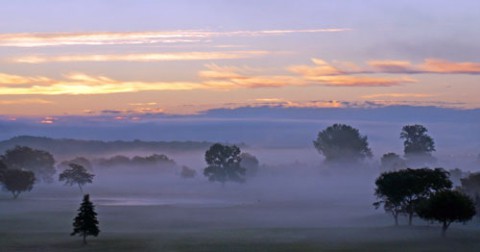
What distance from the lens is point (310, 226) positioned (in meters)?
115

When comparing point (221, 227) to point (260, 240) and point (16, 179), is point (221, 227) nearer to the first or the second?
point (260, 240)

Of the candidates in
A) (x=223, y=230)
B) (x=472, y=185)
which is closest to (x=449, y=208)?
(x=223, y=230)

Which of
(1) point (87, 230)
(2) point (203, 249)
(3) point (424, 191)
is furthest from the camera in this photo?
(3) point (424, 191)

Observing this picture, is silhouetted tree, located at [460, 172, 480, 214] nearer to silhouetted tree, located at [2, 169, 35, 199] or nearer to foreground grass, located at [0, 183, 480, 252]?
foreground grass, located at [0, 183, 480, 252]

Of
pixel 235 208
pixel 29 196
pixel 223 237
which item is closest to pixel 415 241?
pixel 223 237

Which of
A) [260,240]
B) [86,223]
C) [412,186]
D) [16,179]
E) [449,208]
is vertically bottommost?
[260,240]

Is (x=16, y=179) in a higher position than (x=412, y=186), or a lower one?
higher

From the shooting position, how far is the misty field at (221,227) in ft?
281

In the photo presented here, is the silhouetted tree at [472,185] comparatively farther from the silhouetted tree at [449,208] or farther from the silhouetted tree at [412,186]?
the silhouetted tree at [449,208]

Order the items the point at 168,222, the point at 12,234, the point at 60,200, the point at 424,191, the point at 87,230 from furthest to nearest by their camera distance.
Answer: the point at 60,200 < the point at 168,222 < the point at 424,191 < the point at 12,234 < the point at 87,230

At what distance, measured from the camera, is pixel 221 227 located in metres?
112

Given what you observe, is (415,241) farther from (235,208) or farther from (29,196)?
(29,196)

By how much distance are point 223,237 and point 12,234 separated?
2329 cm

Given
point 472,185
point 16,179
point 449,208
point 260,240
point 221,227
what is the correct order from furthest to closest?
point 16,179 < point 472,185 < point 221,227 < point 449,208 < point 260,240
